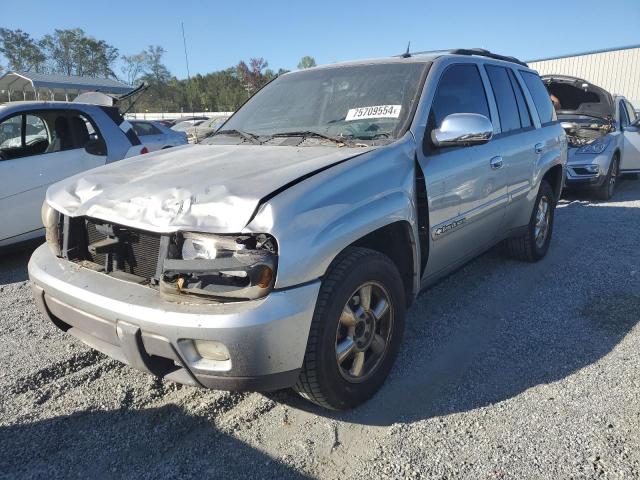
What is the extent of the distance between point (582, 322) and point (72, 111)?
5.62 metres

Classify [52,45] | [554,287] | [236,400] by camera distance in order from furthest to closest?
[52,45], [554,287], [236,400]

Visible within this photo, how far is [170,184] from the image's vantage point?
234 centimetres

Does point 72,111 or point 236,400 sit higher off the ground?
point 72,111

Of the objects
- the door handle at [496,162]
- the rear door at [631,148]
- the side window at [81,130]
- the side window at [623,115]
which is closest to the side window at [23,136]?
the side window at [81,130]

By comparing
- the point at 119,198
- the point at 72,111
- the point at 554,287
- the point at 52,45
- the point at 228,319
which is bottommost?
the point at 554,287

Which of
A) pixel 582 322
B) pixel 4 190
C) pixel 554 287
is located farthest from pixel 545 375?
pixel 4 190

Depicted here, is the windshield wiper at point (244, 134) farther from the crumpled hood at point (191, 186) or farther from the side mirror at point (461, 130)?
the side mirror at point (461, 130)

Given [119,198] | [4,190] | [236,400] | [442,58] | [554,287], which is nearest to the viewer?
[119,198]

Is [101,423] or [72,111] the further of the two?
[72,111]

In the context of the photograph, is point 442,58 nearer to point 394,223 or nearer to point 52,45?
point 394,223

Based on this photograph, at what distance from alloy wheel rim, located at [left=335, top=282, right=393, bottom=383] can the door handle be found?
155 centimetres

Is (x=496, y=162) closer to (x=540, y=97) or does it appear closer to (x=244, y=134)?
(x=540, y=97)

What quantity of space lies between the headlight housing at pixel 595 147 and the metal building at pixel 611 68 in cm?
1996

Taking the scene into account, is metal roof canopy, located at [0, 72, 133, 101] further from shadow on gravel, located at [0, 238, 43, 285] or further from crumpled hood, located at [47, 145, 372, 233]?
crumpled hood, located at [47, 145, 372, 233]
